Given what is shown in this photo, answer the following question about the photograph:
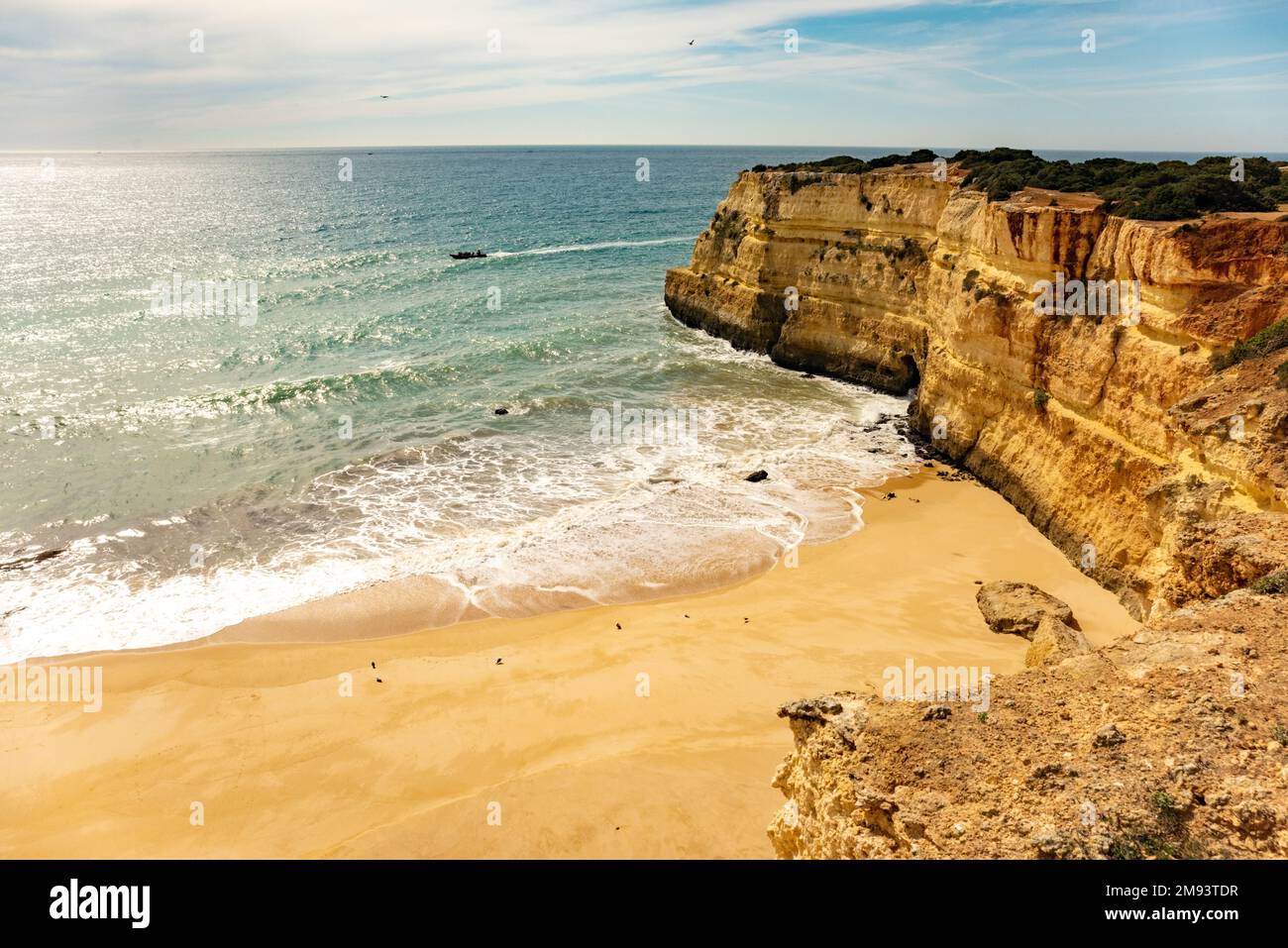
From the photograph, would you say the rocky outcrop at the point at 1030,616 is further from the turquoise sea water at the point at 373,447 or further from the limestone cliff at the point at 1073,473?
the turquoise sea water at the point at 373,447

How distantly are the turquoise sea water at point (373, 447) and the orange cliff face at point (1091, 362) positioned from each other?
3.94 meters

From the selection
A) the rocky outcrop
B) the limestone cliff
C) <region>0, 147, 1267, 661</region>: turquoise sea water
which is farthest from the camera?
<region>0, 147, 1267, 661</region>: turquoise sea water

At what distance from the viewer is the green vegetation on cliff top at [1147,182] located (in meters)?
17.0

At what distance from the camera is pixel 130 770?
12.7m

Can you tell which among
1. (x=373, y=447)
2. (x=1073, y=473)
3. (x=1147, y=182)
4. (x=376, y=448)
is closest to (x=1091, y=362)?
(x=1073, y=473)

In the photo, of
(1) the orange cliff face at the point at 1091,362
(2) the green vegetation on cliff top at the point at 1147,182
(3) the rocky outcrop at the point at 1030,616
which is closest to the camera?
(1) the orange cliff face at the point at 1091,362

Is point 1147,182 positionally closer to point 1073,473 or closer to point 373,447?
point 1073,473

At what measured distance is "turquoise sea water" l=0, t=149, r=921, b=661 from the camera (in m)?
18.7

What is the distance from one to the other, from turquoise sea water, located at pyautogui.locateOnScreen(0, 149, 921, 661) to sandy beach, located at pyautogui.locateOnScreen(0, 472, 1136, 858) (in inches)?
75.5

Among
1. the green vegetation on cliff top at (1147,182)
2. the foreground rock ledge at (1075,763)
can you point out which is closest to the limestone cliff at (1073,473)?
the foreground rock ledge at (1075,763)

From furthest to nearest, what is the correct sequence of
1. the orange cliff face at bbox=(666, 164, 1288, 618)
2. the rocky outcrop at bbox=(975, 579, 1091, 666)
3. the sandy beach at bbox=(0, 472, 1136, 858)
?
the rocky outcrop at bbox=(975, 579, 1091, 666) < the orange cliff face at bbox=(666, 164, 1288, 618) < the sandy beach at bbox=(0, 472, 1136, 858)

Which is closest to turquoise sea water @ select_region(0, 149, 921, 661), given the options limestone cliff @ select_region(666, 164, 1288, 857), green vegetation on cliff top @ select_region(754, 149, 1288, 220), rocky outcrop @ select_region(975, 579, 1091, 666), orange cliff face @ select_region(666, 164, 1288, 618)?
orange cliff face @ select_region(666, 164, 1288, 618)

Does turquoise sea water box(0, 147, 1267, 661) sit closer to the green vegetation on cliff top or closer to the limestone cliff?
the limestone cliff
